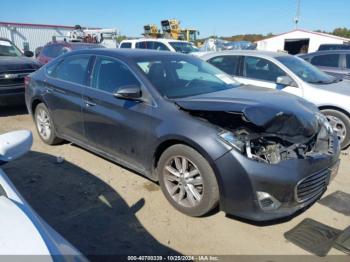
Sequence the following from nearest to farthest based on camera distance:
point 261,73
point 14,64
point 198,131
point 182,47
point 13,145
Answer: point 13,145, point 198,131, point 261,73, point 14,64, point 182,47

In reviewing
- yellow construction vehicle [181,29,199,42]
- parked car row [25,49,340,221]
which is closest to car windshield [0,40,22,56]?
parked car row [25,49,340,221]

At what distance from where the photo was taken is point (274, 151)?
3.00 metres

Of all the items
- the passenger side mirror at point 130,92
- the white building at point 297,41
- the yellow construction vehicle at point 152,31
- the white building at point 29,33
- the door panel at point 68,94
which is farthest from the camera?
the white building at point 297,41

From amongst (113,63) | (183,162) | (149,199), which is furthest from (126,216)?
(113,63)

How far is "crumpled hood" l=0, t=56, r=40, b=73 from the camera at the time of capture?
7.36 m

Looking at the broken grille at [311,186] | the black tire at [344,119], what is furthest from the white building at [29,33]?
the broken grille at [311,186]

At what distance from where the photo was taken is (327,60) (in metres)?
9.18

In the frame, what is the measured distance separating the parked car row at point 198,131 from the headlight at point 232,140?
0.04 ft

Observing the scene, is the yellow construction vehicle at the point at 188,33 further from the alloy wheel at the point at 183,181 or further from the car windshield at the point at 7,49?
the alloy wheel at the point at 183,181

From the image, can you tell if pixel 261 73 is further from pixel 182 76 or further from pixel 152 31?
pixel 152 31

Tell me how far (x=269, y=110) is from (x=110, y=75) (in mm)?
2059

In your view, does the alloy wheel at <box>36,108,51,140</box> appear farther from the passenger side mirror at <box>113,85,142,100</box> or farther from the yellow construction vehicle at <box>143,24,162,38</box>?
the yellow construction vehicle at <box>143,24,162,38</box>

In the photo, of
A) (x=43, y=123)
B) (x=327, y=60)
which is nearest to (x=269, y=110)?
(x=43, y=123)

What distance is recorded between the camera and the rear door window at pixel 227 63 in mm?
6680
